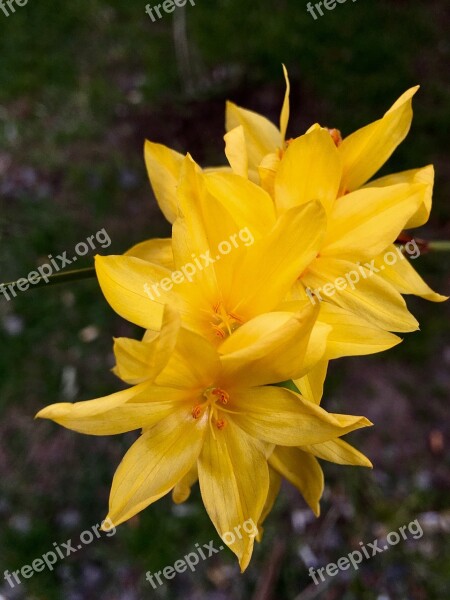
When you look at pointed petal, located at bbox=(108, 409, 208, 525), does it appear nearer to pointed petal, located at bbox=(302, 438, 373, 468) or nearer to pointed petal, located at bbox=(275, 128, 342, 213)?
pointed petal, located at bbox=(302, 438, 373, 468)

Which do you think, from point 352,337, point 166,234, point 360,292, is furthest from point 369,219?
point 166,234

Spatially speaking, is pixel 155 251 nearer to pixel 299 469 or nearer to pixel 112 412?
pixel 112 412

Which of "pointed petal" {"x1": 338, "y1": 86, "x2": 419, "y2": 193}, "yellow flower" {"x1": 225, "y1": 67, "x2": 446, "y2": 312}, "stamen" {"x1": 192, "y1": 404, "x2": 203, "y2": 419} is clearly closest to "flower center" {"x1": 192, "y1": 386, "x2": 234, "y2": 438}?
"stamen" {"x1": 192, "y1": 404, "x2": 203, "y2": 419}

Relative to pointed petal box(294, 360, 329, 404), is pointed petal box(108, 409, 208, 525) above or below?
above

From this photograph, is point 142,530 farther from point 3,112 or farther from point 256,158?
point 3,112

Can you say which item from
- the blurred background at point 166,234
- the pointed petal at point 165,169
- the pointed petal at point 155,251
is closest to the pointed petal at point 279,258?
the pointed petal at point 155,251

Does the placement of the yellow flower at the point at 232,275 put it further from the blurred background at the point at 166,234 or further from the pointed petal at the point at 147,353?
the blurred background at the point at 166,234

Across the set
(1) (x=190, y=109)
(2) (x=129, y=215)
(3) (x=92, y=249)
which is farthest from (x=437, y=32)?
(3) (x=92, y=249)
